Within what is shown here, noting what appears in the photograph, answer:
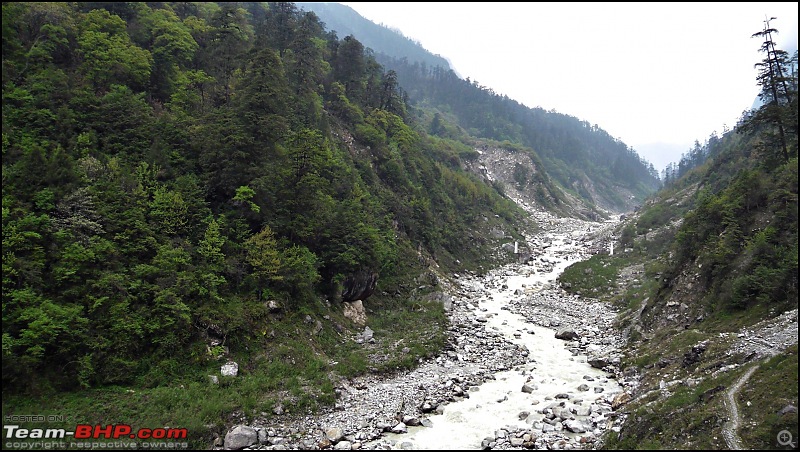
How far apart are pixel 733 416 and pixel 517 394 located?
31.9ft

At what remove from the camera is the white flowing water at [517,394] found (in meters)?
16.6

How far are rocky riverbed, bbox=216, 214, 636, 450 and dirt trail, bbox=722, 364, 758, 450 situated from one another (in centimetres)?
417

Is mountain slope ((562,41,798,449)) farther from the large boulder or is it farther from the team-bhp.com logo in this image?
the team-bhp.com logo

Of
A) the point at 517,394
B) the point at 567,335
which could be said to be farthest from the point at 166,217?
the point at 567,335

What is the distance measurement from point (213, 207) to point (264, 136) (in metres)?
6.21

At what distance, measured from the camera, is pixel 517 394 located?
20.5m

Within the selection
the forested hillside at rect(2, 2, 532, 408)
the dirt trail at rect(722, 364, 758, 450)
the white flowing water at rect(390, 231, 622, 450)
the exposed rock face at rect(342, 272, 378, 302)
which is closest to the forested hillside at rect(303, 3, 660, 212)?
the forested hillside at rect(2, 2, 532, 408)

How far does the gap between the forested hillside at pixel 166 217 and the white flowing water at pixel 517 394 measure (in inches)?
216

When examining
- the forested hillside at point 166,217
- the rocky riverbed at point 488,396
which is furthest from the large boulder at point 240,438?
the forested hillside at point 166,217

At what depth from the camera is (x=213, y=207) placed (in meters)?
25.8

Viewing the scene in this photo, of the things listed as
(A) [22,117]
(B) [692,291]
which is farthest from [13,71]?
(B) [692,291]

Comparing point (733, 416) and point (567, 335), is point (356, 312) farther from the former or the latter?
point (733, 416)

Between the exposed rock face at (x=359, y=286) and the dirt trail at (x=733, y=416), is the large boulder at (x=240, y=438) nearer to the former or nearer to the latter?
the exposed rock face at (x=359, y=286)

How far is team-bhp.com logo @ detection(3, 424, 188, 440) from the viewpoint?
1348 centimetres
